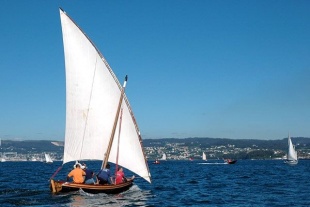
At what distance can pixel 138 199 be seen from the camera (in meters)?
36.8

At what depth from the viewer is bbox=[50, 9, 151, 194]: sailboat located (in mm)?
38719

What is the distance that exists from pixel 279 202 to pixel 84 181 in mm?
15675

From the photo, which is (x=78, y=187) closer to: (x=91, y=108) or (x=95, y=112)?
(x=95, y=112)

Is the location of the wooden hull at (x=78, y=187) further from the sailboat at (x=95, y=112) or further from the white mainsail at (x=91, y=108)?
the white mainsail at (x=91, y=108)

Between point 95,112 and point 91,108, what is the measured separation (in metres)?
0.51

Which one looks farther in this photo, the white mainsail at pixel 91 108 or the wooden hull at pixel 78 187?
the white mainsail at pixel 91 108

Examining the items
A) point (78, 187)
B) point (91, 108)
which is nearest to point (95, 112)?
point (91, 108)

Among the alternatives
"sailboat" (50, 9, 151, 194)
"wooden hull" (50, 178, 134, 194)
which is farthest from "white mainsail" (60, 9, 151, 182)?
"wooden hull" (50, 178, 134, 194)

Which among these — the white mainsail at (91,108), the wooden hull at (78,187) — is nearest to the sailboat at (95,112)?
the white mainsail at (91,108)

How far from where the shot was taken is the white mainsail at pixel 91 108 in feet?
127

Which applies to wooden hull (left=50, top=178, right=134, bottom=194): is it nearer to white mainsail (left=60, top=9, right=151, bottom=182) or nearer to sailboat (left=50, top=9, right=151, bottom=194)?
sailboat (left=50, top=9, right=151, bottom=194)

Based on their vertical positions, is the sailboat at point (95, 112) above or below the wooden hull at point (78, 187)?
above

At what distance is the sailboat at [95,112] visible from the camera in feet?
127

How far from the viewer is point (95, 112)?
3975 cm
